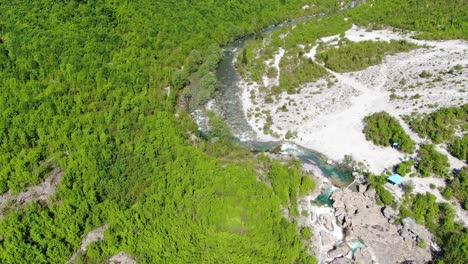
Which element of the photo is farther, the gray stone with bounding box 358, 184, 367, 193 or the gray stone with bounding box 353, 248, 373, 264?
the gray stone with bounding box 358, 184, 367, 193

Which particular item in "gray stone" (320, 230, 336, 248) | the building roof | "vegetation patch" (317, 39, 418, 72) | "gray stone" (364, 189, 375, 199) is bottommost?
"gray stone" (320, 230, 336, 248)

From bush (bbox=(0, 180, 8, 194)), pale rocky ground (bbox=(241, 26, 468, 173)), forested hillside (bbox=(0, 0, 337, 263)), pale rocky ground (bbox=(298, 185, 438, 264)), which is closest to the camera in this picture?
forested hillside (bbox=(0, 0, 337, 263))

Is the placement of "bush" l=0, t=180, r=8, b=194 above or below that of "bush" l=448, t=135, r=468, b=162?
above

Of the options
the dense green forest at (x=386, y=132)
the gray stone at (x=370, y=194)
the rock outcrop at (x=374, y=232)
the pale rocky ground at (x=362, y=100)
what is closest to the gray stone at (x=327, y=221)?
the rock outcrop at (x=374, y=232)

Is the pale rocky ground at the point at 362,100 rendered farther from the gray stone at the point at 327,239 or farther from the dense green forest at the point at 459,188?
the gray stone at the point at 327,239

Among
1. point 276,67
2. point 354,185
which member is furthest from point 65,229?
point 276,67

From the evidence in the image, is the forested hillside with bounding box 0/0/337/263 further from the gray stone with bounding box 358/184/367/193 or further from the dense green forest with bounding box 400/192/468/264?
the dense green forest with bounding box 400/192/468/264

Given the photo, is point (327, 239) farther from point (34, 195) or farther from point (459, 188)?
point (34, 195)

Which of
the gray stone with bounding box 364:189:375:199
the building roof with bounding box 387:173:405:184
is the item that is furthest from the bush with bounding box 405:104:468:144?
the gray stone with bounding box 364:189:375:199
